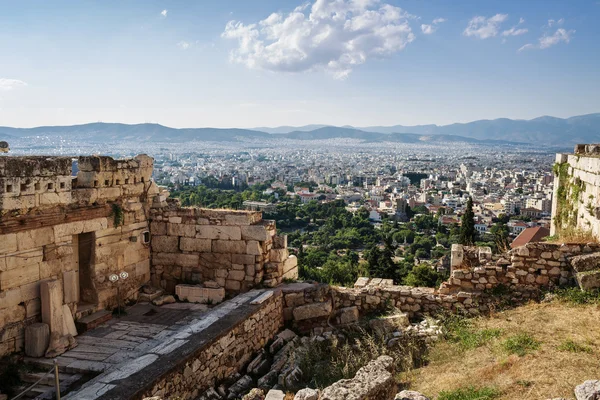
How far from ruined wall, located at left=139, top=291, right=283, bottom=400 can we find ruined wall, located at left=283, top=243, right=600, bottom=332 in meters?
0.56

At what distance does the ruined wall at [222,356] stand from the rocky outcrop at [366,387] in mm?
1900

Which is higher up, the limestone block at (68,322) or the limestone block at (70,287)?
the limestone block at (70,287)

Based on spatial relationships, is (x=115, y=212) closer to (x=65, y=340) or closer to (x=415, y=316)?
(x=65, y=340)

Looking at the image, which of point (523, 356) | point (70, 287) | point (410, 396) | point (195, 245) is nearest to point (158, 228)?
point (195, 245)

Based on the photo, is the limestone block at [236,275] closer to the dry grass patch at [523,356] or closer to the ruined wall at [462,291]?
the ruined wall at [462,291]

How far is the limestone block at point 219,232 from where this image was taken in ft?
28.0

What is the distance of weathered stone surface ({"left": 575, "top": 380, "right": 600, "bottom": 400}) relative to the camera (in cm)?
391

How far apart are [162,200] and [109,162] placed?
1404 mm

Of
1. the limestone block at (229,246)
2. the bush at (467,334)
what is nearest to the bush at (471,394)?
the bush at (467,334)

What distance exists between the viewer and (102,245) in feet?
25.7

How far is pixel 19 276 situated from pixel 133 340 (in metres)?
1.73

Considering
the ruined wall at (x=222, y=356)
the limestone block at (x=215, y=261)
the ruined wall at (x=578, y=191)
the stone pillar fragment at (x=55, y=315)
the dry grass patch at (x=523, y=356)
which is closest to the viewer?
the dry grass patch at (x=523, y=356)

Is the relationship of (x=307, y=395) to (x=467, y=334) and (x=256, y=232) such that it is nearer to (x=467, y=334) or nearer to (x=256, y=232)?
(x=467, y=334)

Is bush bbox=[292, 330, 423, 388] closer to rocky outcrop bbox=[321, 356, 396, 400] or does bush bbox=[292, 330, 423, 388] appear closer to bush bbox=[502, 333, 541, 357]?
rocky outcrop bbox=[321, 356, 396, 400]
